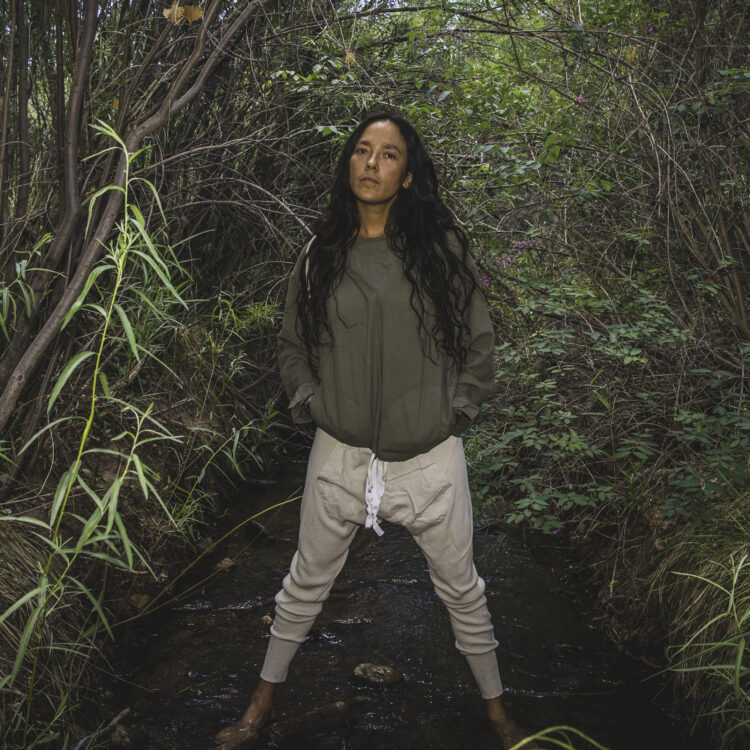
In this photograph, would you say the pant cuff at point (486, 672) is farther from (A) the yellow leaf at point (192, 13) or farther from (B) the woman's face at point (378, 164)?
(A) the yellow leaf at point (192, 13)

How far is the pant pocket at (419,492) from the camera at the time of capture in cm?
210

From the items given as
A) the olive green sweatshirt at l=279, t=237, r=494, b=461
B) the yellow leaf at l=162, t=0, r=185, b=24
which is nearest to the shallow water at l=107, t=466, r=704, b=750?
the olive green sweatshirt at l=279, t=237, r=494, b=461

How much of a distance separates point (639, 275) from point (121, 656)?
10.1 feet

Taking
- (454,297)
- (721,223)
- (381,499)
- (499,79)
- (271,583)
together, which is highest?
(499,79)

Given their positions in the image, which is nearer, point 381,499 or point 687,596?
point 381,499

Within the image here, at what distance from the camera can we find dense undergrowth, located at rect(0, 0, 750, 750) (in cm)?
248

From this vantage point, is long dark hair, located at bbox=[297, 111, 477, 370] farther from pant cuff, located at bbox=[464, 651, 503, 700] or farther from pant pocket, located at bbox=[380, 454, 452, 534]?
pant cuff, located at bbox=[464, 651, 503, 700]

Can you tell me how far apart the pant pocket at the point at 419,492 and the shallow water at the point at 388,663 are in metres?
0.83

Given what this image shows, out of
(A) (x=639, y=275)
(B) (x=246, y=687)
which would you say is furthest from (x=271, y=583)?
(A) (x=639, y=275)

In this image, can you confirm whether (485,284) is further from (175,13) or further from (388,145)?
(175,13)

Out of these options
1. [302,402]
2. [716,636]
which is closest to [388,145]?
[302,402]

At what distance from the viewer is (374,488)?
6.89ft

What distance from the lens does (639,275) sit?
3.75 metres

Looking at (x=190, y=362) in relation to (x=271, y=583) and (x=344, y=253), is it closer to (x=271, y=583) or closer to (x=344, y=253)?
(x=271, y=583)
